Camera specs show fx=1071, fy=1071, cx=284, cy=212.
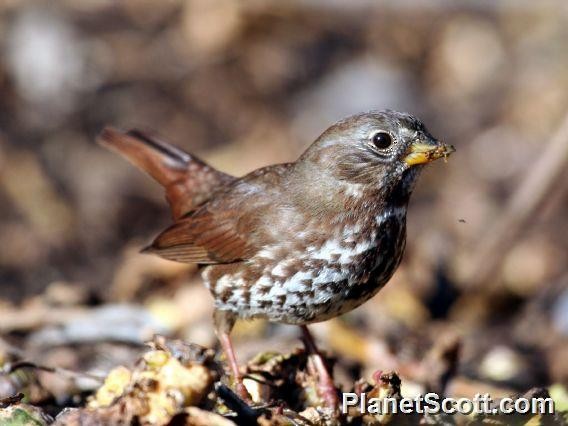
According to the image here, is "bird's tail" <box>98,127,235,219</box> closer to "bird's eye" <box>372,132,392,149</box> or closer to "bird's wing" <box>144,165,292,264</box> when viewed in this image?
"bird's wing" <box>144,165,292,264</box>

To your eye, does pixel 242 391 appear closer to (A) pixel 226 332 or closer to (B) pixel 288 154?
(A) pixel 226 332

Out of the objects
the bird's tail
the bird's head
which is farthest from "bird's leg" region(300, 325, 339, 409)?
the bird's tail

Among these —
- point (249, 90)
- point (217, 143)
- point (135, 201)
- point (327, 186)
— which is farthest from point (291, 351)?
point (249, 90)

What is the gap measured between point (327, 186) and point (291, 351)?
2.49 feet

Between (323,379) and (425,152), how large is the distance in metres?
1.07

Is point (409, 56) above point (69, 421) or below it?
above

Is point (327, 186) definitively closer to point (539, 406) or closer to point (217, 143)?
point (539, 406)

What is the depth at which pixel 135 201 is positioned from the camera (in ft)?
29.5

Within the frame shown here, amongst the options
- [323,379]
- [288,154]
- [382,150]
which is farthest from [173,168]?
[288,154]

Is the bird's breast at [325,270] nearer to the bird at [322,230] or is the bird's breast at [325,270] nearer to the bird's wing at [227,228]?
the bird at [322,230]

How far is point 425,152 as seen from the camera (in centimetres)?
457

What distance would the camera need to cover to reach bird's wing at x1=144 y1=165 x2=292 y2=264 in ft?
16.1

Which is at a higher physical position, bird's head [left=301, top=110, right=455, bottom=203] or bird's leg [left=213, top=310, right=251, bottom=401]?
bird's head [left=301, top=110, right=455, bottom=203]

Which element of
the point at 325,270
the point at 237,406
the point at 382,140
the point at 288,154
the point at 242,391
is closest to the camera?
the point at 237,406
